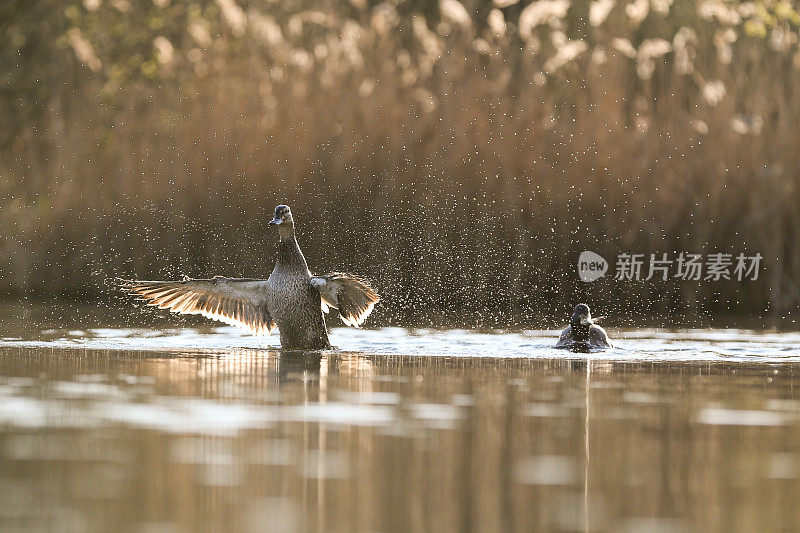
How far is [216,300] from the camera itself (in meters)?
10.8

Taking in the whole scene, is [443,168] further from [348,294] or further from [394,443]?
[394,443]

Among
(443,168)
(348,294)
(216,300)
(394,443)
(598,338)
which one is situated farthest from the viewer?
(443,168)

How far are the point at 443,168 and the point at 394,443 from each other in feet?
26.4

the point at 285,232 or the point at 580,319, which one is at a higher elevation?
the point at 285,232

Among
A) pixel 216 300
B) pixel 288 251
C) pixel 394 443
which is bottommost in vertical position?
pixel 394 443

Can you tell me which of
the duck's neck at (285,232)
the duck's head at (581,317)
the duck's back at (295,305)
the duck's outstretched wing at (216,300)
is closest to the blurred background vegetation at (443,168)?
the duck's head at (581,317)

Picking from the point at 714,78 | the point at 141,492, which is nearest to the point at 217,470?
the point at 141,492

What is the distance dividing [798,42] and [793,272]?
2.37 meters

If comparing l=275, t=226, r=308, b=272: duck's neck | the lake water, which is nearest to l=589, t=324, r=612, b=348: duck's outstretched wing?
the lake water

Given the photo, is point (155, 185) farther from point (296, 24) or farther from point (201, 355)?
point (201, 355)

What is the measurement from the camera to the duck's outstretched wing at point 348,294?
33.3ft

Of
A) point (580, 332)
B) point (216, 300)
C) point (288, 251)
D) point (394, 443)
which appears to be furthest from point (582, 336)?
point (394, 443)

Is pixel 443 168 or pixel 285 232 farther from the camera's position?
pixel 443 168

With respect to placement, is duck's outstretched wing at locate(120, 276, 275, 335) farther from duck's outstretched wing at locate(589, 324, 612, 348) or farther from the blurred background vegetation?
duck's outstretched wing at locate(589, 324, 612, 348)
